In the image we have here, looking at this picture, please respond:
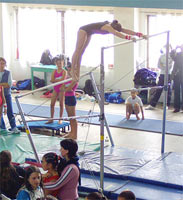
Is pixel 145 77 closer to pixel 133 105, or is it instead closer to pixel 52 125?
pixel 133 105

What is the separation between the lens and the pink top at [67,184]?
4.70 metres

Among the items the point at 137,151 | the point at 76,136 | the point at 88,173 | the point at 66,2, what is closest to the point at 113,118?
the point at 76,136

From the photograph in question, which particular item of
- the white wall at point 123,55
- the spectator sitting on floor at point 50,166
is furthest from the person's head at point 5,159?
the white wall at point 123,55

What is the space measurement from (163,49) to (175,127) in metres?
2.39

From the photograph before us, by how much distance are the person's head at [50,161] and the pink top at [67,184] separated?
152mm

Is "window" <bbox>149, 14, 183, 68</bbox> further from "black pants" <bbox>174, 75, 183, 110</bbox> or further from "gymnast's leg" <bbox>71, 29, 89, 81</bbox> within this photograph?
"gymnast's leg" <bbox>71, 29, 89, 81</bbox>

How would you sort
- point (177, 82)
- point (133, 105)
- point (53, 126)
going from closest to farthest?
point (53, 126)
point (133, 105)
point (177, 82)

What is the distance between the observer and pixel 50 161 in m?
4.80

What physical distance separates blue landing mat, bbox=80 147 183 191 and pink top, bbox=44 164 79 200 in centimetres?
115

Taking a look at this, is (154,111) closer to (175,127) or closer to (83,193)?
(175,127)

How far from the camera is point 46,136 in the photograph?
25.1 ft

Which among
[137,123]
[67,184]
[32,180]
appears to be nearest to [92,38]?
[137,123]

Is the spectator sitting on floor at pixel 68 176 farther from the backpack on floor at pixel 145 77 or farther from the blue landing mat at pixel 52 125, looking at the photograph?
the backpack on floor at pixel 145 77

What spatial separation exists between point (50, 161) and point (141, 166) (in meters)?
1.72
